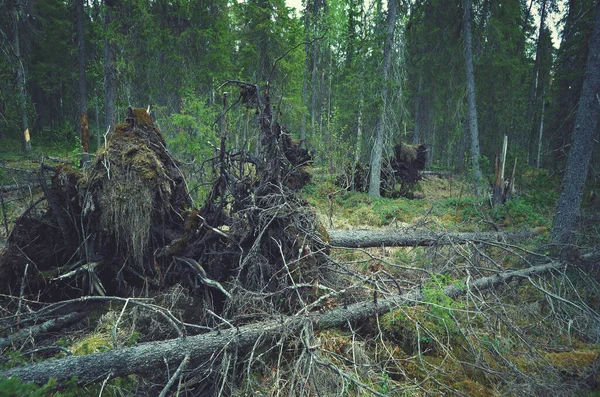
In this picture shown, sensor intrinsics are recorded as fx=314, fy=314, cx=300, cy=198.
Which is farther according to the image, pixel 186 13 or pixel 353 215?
pixel 186 13

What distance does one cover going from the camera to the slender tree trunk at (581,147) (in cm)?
585

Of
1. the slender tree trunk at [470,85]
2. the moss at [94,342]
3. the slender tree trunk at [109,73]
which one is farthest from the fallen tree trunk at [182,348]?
the slender tree trunk at [109,73]

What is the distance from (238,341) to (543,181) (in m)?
12.4

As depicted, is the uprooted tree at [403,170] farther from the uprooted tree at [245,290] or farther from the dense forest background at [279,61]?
the uprooted tree at [245,290]

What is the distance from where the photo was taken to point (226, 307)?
3.81 m

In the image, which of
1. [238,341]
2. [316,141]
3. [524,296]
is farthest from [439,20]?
[238,341]

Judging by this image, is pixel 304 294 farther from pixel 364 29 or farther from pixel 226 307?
pixel 364 29

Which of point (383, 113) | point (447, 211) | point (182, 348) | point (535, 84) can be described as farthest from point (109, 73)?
point (535, 84)

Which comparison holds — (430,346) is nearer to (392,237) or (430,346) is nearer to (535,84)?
(392,237)

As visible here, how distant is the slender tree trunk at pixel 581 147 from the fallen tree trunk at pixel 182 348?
339cm

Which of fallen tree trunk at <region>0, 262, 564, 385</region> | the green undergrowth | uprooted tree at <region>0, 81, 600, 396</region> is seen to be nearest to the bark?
uprooted tree at <region>0, 81, 600, 396</region>

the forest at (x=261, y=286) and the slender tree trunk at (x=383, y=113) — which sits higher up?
the slender tree trunk at (x=383, y=113)

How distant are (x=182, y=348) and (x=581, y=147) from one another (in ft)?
24.6

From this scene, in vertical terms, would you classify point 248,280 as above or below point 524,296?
above
